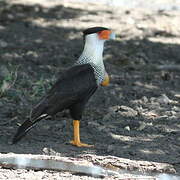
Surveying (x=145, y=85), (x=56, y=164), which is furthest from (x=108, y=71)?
(x=56, y=164)

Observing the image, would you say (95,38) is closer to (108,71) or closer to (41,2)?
(108,71)

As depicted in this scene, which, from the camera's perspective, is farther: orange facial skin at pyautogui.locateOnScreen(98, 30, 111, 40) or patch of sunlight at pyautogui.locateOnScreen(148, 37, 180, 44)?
patch of sunlight at pyautogui.locateOnScreen(148, 37, 180, 44)

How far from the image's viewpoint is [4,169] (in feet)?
17.7

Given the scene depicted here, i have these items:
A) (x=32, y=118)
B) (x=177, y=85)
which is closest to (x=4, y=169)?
(x=32, y=118)

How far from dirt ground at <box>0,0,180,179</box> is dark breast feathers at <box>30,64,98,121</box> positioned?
0.37 m

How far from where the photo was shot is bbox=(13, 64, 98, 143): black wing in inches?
249

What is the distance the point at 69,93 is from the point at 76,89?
9cm

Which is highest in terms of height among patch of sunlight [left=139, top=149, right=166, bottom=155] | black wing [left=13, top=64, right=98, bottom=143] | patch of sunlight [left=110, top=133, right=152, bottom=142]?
black wing [left=13, top=64, right=98, bottom=143]

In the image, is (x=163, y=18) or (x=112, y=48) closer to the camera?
(x=112, y=48)

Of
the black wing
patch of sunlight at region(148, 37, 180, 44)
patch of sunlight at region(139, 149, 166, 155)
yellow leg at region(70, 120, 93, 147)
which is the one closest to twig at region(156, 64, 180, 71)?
patch of sunlight at region(148, 37, 180, 44)

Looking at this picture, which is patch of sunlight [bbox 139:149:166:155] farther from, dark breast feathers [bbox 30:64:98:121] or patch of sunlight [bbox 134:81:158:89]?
patch of sunlight [bbox 134:81:158:89]

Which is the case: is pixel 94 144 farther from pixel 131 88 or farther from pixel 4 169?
pixel 131 88

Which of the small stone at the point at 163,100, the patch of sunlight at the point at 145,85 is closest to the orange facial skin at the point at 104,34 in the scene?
the small stone at the point at 163,100

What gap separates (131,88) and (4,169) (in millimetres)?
3625
